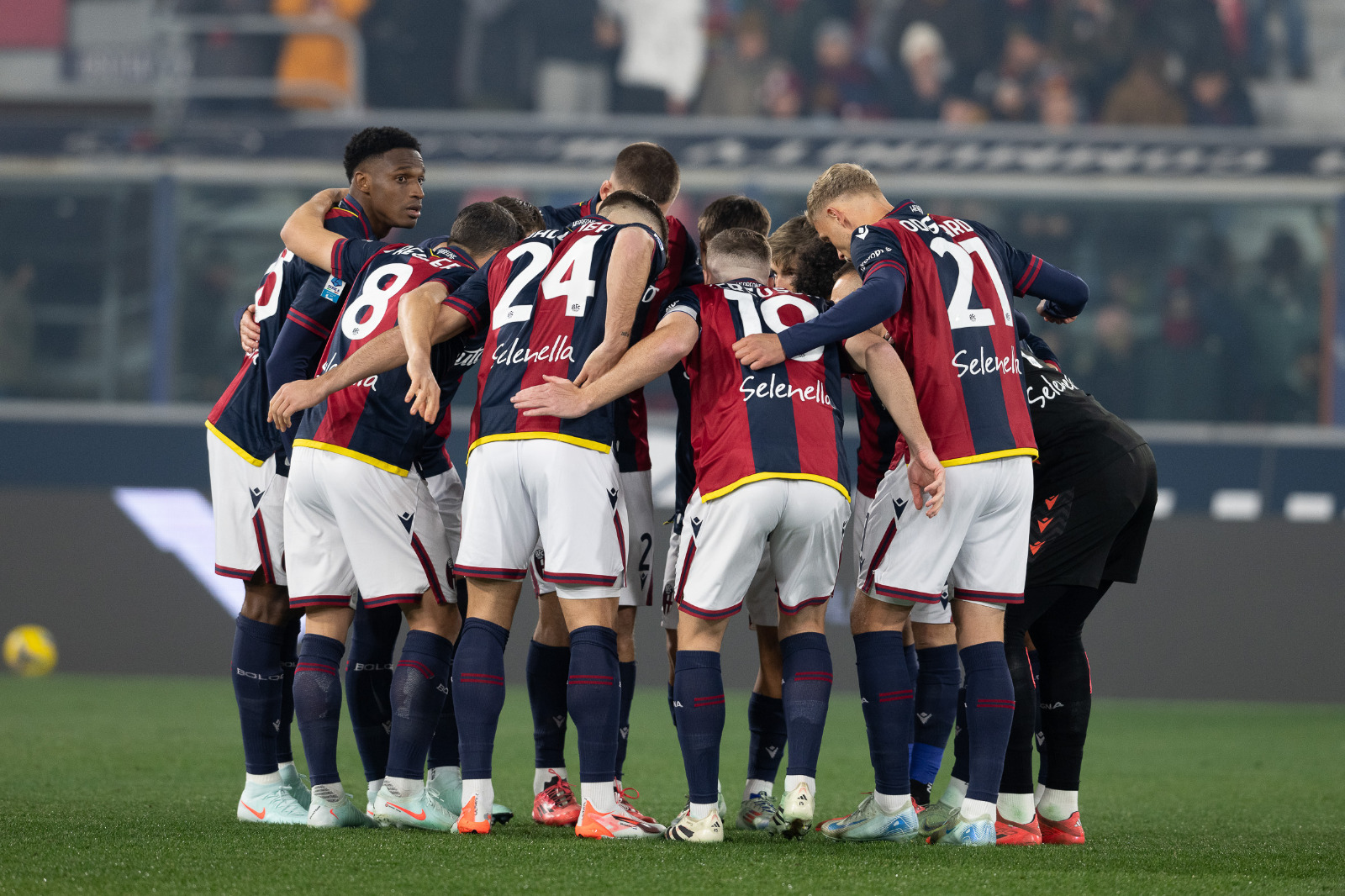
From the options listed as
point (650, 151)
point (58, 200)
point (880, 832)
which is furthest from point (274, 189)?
point (880, 832)

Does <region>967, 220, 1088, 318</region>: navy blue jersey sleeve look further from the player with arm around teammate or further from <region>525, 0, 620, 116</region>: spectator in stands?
<region>525, 0, 620, 116</region>: spectator in stands

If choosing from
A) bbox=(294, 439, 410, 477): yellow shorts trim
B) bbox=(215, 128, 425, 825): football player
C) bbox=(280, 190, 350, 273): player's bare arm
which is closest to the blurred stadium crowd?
bbox=(215, 128, 425, 825): football player

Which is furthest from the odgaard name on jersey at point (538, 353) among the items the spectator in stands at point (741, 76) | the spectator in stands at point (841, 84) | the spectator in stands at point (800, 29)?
the spectator in stands at point (800, 29)

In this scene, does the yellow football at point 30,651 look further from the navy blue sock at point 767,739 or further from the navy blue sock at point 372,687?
the navy blue sock at point 767,739

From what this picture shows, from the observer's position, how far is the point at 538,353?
4.26m

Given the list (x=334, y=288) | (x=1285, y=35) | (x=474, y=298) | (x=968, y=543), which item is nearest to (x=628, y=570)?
(x=474, y=298)

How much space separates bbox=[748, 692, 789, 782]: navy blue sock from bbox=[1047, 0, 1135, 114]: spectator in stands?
10978 millimetres

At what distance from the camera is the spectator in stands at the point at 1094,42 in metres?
14.1

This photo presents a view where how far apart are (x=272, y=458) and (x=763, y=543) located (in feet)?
5.94

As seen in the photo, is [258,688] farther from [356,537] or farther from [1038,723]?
Answer: [1038,723]

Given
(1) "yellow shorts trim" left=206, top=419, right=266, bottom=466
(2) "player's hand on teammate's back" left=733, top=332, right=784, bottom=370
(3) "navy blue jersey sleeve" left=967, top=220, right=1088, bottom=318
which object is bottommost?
(1) "yellow shorts trim" left=206, top=419, right=266, bottom=466

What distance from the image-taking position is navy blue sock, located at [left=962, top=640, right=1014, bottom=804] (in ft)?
13.6

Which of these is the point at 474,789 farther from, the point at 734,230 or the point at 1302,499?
the point at 1302,499

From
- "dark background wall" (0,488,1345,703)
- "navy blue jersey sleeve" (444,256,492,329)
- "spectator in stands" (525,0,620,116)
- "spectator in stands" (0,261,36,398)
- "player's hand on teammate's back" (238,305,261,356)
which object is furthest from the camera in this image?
"spectator in stands" (525,0,620,116)
